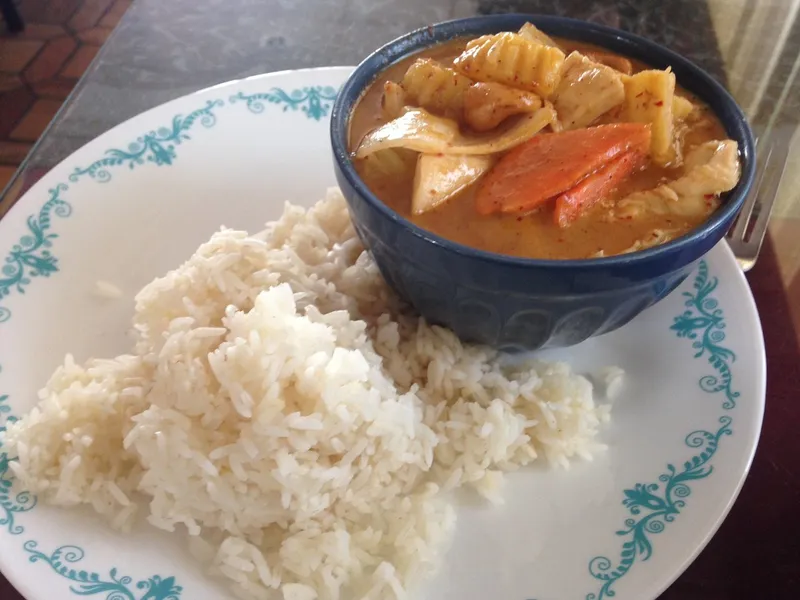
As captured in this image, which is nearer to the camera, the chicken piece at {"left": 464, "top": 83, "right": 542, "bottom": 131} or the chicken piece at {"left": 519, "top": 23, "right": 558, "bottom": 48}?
the chicken piece at {"left": 464, "top": 83, "right": 542, "bottom": 131}

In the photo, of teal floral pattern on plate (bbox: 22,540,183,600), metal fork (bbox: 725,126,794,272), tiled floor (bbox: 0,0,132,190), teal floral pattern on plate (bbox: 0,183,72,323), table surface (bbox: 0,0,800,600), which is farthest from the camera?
tiled floor (bbox: 0,0,132,190)

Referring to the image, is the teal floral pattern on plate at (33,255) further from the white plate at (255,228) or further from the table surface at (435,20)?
the table surface at (435,20)

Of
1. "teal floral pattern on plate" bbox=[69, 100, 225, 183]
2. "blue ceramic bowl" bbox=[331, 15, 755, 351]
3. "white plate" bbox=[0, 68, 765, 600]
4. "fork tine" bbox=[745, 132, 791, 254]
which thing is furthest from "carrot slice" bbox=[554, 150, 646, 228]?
"teal floral pattern on plate" bbox=[69, 100, 225, 183]

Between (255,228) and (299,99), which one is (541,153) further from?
(299,99)

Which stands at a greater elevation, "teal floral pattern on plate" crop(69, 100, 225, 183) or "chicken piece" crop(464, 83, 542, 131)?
"chicken piece" crop(464, 83, 542, 131)

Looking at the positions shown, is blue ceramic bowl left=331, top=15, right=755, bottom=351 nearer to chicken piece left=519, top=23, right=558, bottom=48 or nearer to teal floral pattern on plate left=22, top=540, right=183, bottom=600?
chicken piece left=519, top=23, right=558, bottom=48

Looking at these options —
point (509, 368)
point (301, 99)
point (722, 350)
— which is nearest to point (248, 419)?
point (509, 368)
